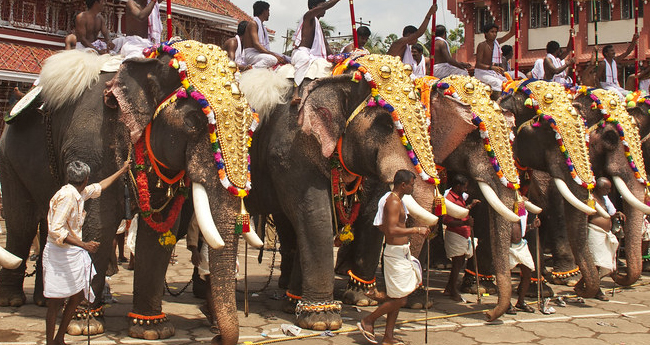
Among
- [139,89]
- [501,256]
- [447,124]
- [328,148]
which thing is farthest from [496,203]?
[139,89]

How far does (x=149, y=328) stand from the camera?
6270 mm

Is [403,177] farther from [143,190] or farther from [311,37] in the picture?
[311,37]

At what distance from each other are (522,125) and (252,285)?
373 centimetres

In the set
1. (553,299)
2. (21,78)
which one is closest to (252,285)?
(553,299)

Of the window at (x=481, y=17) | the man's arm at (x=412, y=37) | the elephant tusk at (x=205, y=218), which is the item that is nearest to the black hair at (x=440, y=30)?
the man's arm at (x=412, y=37)

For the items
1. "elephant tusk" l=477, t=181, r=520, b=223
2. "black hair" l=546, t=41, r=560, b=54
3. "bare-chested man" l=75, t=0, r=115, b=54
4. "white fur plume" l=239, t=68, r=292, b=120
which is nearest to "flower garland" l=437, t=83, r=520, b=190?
"elephant tusk" l=477, t=181, r=520, b=223

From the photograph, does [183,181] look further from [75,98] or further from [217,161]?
[75,98]

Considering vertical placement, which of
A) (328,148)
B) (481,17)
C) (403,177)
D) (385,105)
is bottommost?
(403,177)

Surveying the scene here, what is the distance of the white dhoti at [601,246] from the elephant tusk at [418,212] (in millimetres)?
3321

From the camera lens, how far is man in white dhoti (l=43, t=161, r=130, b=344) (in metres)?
5.39

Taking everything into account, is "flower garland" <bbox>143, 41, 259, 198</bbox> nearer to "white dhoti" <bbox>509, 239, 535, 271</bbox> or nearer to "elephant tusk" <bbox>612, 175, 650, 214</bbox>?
"white dhoti" <bbox>509, 239, 535, 271</bbox>

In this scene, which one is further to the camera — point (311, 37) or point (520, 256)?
point (311, 37)

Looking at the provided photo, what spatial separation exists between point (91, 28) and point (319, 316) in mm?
3793

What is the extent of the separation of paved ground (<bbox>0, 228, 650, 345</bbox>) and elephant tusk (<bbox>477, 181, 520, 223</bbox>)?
103 centimetres
